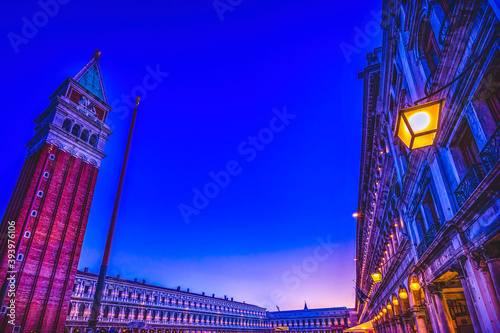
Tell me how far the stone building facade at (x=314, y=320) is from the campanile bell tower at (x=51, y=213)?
315 ft

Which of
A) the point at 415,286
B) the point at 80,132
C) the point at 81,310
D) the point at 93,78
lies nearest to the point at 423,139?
the point at 415,286

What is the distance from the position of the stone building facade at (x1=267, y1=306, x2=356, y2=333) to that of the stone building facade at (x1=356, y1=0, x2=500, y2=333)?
363ft

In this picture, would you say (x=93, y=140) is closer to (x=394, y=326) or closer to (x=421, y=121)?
(x=394, y=326)

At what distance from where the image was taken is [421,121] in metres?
4.49

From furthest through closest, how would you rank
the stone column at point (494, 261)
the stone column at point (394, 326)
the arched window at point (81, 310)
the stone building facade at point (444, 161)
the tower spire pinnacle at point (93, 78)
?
the tower spire pinnacle at point (93, 78) → the arched window at point (81, 310) → the stone column at point (394, 326) → the stone column at point (494, 261) → the stone building facade at point (444, 161)

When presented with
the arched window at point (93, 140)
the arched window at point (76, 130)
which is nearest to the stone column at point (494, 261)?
the arched window at point (76, 130)

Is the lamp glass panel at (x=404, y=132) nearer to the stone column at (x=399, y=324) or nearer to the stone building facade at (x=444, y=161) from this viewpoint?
the stone building facade at (x=444, y=161)

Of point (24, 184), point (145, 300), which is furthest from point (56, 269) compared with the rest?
point (145, 300)

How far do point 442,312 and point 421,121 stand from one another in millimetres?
10327

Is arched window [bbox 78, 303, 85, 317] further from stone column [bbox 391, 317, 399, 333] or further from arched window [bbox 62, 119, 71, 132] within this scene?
stone column [bbox 391, 317, 399, 333]

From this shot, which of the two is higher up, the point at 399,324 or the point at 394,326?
the point at 399,324

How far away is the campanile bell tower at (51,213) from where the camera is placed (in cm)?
3469

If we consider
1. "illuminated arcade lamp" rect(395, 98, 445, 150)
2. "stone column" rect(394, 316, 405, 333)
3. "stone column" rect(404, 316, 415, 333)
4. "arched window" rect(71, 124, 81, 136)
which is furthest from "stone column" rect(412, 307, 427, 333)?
"arched window" rect(71, 124, 81, 136)

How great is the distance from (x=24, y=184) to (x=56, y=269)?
1320cm
